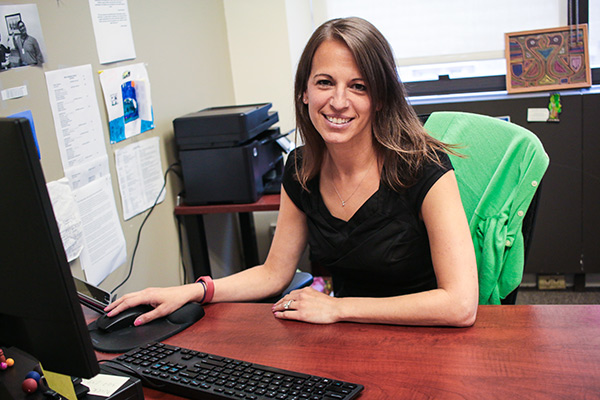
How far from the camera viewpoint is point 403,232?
144cm

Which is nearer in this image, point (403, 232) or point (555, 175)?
point (403, 232)

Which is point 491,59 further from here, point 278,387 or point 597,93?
point 278,387

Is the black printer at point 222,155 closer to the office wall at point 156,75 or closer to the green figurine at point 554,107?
the office wall at point 156,75

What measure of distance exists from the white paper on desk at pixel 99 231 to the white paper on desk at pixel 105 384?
890 mm

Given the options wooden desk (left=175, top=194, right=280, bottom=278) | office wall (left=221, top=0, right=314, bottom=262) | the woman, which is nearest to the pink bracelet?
the woman

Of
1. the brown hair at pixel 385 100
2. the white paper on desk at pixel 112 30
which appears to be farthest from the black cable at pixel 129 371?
the white paper on desk at pixel 112 30

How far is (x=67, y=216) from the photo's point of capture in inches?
68.9

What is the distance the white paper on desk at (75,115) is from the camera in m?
1.75

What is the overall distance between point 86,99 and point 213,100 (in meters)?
1.07

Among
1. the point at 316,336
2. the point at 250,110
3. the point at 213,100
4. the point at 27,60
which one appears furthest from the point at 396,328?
the point at 213,100

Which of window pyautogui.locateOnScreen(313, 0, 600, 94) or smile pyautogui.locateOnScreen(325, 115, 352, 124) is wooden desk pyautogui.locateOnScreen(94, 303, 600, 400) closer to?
smile pyautogui.locateOnScreen(325, 115, 352, 124)

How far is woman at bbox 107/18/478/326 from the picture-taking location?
4.25 feet

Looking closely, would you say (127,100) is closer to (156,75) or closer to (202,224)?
(156,75)

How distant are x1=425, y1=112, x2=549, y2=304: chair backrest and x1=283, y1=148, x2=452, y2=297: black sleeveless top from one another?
14cm
